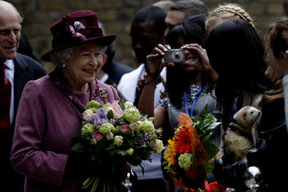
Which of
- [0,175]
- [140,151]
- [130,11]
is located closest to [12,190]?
[0,175]

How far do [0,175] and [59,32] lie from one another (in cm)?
165

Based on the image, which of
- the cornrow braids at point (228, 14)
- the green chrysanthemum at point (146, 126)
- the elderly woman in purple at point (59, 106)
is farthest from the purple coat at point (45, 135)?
the cornrow braids at point (228, 14)

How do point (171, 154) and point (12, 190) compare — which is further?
point (12, 190)

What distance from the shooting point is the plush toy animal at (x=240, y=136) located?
3.29 m

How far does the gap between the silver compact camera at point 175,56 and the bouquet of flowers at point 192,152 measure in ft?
3.03

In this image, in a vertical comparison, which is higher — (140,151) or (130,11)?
(140,151)

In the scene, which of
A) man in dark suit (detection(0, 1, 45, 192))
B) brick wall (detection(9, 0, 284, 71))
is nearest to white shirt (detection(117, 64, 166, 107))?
man in dark suit (detection(0, 1, 45, 192))

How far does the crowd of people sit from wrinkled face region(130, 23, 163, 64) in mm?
489

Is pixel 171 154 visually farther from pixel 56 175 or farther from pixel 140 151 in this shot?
pixel 56 175

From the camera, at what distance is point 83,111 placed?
388 centimetres

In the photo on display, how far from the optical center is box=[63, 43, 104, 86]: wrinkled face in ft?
12.9

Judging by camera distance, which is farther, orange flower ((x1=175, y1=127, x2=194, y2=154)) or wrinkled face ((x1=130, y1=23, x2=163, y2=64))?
wrinkled face ((x1=130, y1=23, x2=163, y2=64))

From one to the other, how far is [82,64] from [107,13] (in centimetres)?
686

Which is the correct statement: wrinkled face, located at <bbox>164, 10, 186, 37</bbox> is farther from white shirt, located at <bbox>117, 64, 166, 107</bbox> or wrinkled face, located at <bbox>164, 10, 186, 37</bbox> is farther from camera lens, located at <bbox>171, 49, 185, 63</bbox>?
camera lens, located at <bbox>171, 49, 185, 63</bbox>
